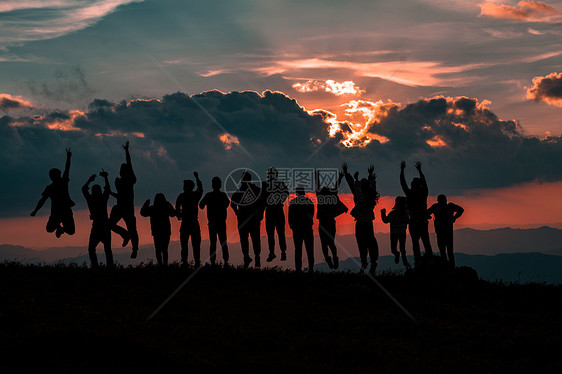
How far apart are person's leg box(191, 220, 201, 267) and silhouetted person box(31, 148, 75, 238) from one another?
4018 mm

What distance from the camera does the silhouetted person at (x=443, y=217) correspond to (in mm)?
22031

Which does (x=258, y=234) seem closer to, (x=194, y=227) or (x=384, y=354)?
(x=194, y=227)

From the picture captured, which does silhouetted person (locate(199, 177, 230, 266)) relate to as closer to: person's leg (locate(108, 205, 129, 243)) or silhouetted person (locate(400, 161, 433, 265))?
person's leg (locate(108, 205, 129, 243))

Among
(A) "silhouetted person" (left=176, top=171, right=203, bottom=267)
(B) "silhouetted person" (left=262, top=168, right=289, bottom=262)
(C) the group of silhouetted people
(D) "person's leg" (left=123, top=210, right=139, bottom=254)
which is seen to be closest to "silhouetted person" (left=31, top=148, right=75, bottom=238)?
(C) the group of silhouetted people

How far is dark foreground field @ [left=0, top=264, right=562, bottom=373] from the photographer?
12078 millimetres

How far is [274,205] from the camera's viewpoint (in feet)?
69.6

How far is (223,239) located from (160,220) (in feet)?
7.33

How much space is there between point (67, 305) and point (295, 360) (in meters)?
6.26

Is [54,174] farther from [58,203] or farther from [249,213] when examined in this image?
[249,213]

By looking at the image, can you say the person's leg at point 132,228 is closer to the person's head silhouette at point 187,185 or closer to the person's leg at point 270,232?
the person's head silhouette at point 187,185

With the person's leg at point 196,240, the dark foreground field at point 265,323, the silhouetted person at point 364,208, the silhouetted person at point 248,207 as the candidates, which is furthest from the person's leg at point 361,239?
the person's leg at point 196,240

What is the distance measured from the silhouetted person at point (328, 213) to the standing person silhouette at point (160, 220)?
4.96 meters

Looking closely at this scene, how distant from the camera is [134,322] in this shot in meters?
14.2

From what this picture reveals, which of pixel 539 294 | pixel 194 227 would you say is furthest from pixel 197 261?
pixel 539 294
